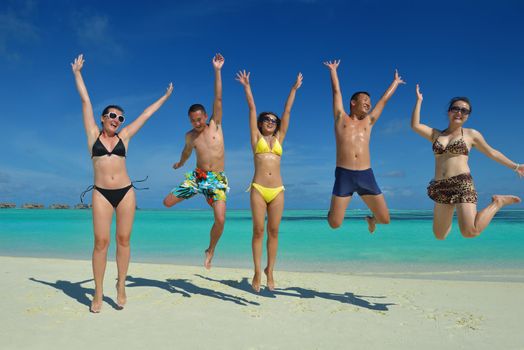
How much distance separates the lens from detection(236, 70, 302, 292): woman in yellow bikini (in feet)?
23.7

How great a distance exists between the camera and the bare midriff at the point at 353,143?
7.04 m

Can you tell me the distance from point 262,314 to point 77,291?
150 inches

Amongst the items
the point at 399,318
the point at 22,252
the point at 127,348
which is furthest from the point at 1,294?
the point at 22,252

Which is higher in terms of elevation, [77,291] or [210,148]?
Result: [210,148]

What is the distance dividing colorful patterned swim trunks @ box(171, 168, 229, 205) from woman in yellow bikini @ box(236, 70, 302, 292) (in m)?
0.77

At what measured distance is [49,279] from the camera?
9070 millimetres

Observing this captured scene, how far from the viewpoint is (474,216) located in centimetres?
625

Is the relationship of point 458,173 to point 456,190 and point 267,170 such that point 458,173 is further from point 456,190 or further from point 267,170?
point 267,170

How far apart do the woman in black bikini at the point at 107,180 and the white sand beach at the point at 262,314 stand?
2.88ft

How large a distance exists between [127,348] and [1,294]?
13.1 feet

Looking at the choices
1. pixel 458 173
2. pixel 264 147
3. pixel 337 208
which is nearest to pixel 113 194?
pixel 264 147

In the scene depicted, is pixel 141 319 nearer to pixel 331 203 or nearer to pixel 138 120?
pixel 138 120

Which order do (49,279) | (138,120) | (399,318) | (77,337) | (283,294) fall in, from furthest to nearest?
(49,279) < (283,294) < (138,120) < (399,318) < (77,337)

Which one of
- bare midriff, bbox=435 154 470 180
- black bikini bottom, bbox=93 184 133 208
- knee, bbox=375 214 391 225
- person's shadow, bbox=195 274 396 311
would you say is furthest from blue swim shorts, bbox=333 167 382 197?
black bikini bottom, bbox=93 184 133 208
